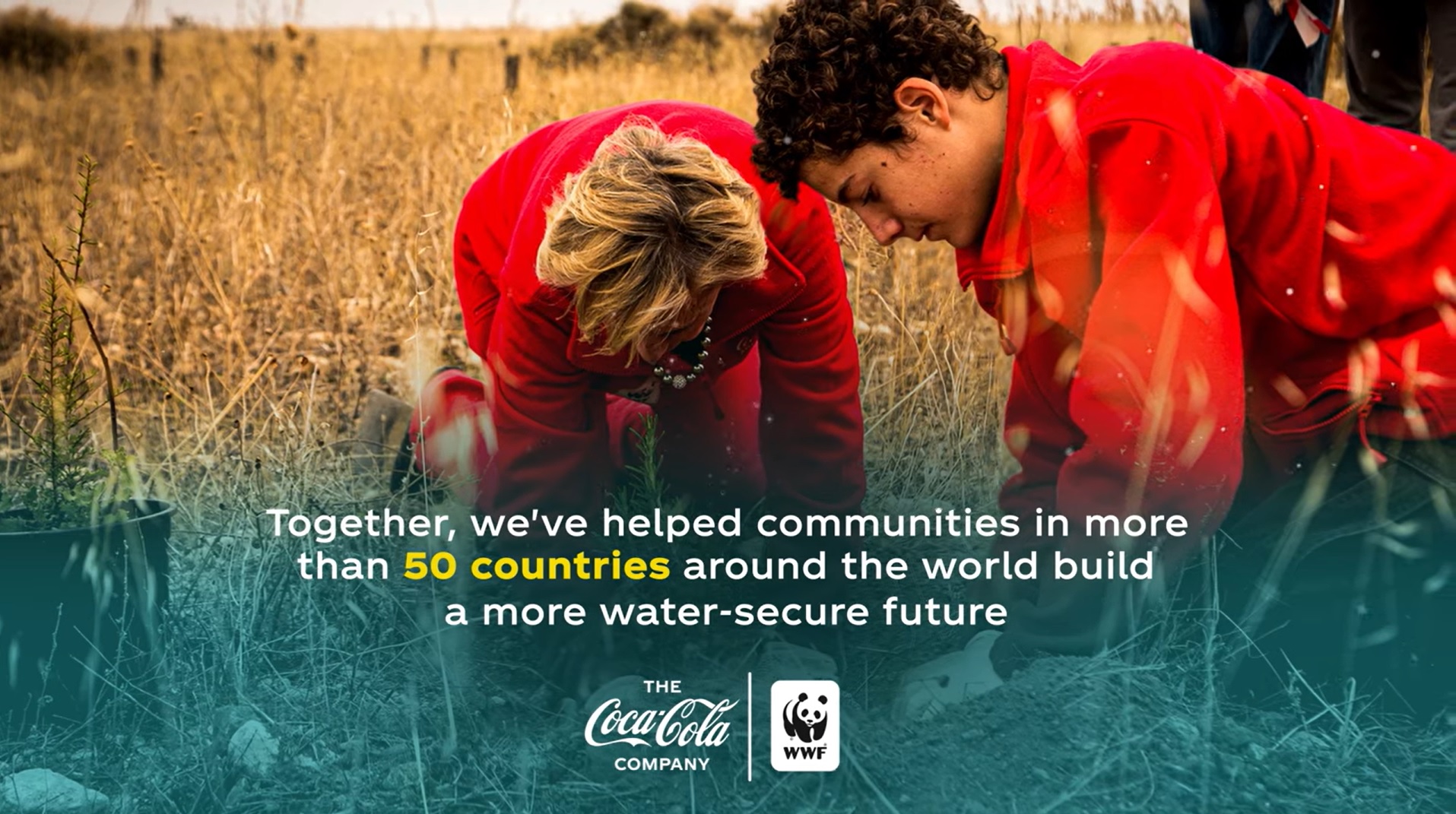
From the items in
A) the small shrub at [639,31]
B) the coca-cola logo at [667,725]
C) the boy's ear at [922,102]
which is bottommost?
the coca-cola logo at [667,725]

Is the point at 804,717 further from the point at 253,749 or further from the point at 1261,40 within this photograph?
the point at 1261,40

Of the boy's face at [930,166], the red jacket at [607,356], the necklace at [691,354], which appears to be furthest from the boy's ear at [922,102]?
the necklace at [691,354]

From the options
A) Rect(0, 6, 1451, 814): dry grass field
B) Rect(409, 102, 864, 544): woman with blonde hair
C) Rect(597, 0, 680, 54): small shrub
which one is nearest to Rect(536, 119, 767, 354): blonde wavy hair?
Rect(409, 102, 864, 544): woman with blonde hair

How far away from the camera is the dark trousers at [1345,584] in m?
1.76

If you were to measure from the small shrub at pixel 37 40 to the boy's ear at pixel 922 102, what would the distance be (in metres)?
1.37

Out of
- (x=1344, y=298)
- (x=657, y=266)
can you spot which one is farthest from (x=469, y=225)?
(x=1344, y=298)

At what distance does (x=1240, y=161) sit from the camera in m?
1.52

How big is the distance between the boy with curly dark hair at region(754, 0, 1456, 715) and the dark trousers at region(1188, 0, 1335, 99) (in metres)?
0.94

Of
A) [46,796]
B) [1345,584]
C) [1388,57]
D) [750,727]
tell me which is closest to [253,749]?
[46,796]

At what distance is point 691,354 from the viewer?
2109 millimetres

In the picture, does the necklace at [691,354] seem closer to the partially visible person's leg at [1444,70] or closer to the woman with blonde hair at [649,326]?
the woman with blonde hair at [649,326]

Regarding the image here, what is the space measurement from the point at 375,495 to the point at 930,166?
3.91ft

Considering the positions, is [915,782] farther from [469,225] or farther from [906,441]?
[469,225]

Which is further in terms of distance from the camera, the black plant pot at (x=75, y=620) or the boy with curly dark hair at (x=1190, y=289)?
the black plant pot at (x=75, y=620)
